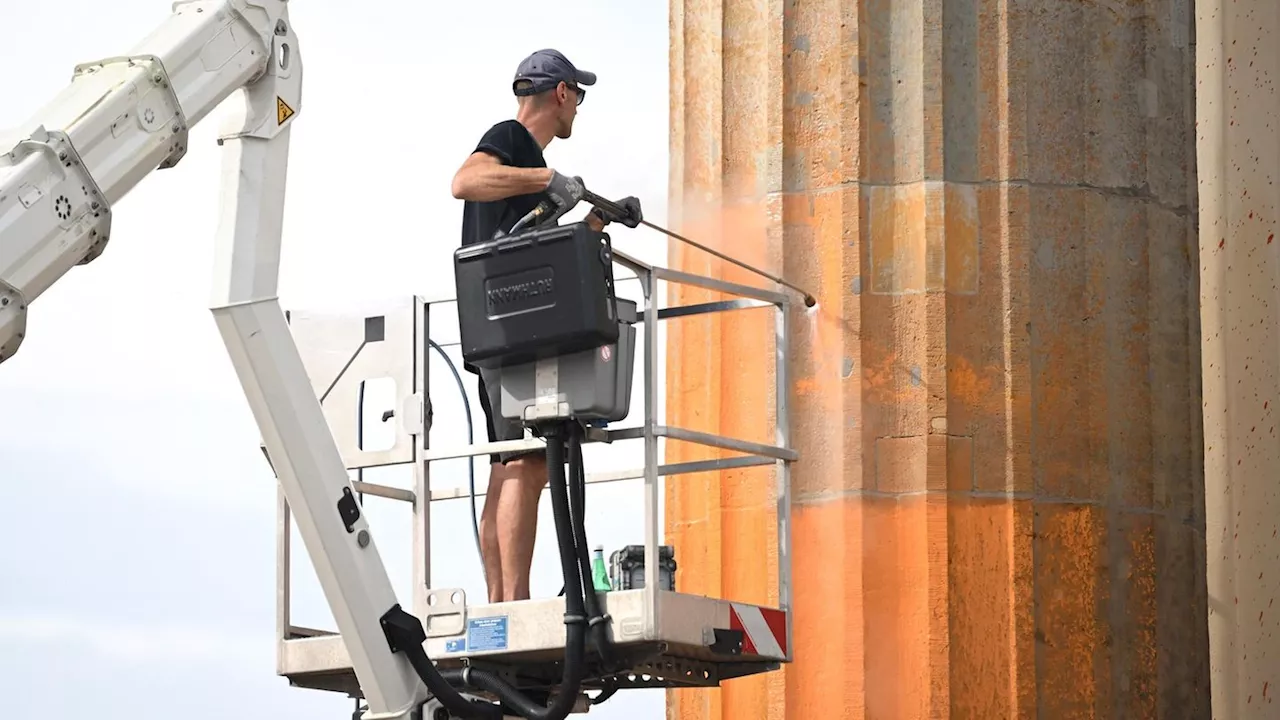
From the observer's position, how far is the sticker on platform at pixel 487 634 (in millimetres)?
8617

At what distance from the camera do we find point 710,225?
1121 cm

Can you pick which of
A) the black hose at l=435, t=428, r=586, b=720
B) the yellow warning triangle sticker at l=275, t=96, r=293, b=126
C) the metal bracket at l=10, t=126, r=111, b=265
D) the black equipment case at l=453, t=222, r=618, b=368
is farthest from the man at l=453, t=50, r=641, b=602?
the metal bracket at l=10, t=126, r=111, b=265

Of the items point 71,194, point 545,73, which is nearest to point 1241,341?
point 545,73

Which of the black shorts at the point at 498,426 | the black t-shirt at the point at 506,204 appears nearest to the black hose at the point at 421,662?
the black shorts at the point at 498,426

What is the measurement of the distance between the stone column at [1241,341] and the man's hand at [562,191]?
395 centimetres

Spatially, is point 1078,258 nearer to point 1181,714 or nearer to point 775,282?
point 775,282

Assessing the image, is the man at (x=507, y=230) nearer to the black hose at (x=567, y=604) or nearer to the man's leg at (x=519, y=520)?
the man's leg at (x=519, y=520)

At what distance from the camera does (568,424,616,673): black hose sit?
8.34m

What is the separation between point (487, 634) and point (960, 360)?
10.2 feet

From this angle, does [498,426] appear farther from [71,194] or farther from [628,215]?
[71,194]

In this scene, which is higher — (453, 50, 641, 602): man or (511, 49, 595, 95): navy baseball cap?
(511, 49, 595, 95): navy baseball cap

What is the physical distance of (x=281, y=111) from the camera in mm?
8414

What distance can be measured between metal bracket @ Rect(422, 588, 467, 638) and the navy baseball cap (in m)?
2.30

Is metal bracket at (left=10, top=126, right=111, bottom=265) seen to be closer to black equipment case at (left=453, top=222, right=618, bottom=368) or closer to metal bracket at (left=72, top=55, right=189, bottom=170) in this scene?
metal bracket at (left=72, top=55, right=189, bottom=170)
